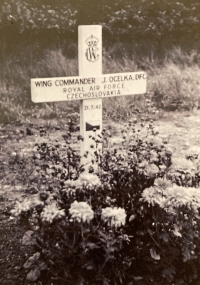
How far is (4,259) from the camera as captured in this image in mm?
3102

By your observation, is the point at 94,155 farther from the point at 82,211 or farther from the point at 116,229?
the point at 82,211

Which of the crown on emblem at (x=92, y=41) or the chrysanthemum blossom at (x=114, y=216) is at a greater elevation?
the crown on emblem at (x=92, y=41)

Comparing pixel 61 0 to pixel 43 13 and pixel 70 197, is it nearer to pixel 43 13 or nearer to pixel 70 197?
pixel 43 13

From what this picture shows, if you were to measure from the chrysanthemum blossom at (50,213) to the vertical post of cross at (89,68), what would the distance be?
0.68 m

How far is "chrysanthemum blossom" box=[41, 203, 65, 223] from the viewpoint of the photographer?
289cm

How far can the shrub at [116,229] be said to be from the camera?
9.76 ft

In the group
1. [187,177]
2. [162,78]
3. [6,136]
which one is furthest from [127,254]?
[162,78]

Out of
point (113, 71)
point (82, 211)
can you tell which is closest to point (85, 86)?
point (82, 211)

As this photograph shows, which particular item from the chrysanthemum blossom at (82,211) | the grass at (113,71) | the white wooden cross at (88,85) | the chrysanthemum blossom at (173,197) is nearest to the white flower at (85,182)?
the chrysanthemum blossom at (82,211)

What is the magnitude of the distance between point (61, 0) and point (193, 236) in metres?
3.97

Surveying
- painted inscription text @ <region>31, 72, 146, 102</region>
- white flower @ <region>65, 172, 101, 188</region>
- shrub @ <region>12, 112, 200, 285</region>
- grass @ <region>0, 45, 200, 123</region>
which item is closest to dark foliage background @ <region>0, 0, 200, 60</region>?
grass @ <region>0, 45, 200, 123</region>

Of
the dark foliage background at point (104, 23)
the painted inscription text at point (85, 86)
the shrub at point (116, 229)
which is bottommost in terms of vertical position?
the shrub at point (116, 229)

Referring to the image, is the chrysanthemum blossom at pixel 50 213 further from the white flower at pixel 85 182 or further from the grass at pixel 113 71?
the grass at pixel 113 71

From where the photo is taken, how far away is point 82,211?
289cm
